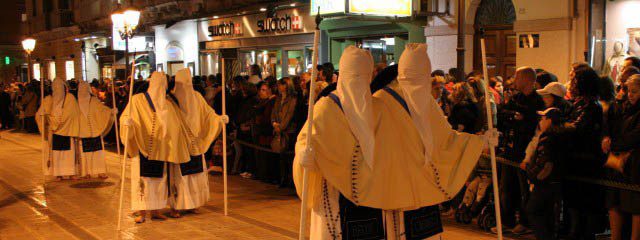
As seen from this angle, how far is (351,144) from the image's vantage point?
492 cm

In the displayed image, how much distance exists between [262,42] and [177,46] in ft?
22.4

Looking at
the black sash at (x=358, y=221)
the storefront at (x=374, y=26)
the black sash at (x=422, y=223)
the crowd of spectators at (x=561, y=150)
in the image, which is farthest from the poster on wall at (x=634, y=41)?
the black sash at (x=358, y=221)

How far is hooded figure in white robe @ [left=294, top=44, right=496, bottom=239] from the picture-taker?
4914mm

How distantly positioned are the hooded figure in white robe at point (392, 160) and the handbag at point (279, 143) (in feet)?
20.5

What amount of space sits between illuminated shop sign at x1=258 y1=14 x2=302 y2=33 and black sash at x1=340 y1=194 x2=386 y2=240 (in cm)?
1762

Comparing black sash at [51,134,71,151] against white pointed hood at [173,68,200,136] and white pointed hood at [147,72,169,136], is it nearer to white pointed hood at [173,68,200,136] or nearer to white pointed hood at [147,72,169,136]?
white pointed hood at [173,68,200,136]

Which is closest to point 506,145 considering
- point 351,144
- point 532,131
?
point 532,131

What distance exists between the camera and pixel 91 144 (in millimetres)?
13477

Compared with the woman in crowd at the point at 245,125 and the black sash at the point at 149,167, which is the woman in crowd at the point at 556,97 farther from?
the woman in crowd at the point at 245,125

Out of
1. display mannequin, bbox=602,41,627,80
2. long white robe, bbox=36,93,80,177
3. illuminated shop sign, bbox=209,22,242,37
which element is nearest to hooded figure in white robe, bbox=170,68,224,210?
long white robe, bbox=36,93,80,177

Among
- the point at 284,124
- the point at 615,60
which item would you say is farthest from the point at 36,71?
the point at 615,60

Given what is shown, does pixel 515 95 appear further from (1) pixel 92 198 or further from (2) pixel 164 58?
(2) pixel 164 58

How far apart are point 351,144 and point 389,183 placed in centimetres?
41

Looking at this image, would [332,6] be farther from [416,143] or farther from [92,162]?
[416,143]
